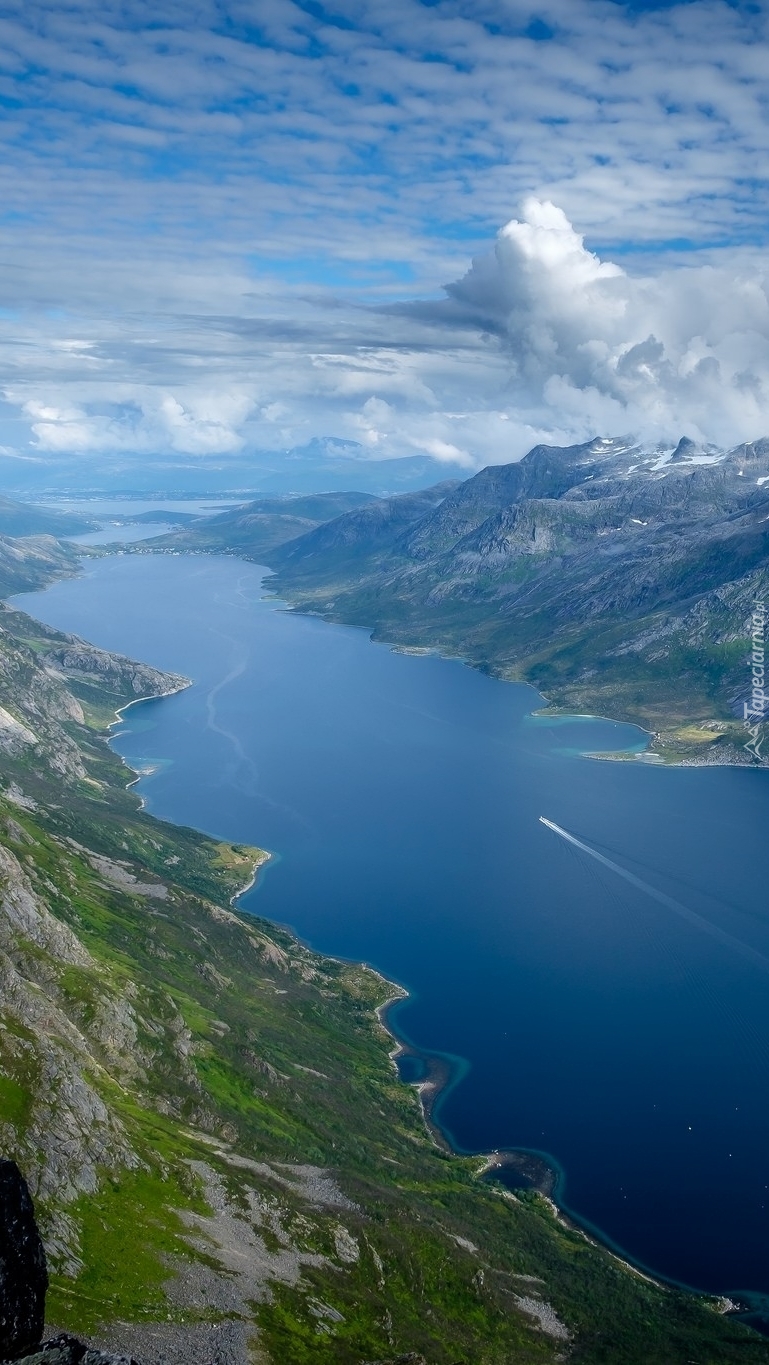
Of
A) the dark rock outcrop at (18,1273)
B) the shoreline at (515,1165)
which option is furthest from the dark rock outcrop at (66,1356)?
the shoreline at (515,1165)

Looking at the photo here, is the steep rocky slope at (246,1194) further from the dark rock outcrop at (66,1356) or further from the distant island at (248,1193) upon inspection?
the dark rock outcrop at (66,1356)

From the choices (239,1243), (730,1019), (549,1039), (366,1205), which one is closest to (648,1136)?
(549,1039)

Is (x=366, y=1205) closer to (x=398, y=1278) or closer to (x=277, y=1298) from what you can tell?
(x=398, y=1278)

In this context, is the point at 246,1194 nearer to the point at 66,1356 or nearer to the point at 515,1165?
the point at 515,1165

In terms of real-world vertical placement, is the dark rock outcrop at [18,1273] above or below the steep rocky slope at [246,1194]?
above

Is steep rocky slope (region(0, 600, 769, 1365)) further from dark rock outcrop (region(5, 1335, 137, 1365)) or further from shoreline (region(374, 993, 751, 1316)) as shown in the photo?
dark rock outcrop (region(5, 1335, 137, 1365))

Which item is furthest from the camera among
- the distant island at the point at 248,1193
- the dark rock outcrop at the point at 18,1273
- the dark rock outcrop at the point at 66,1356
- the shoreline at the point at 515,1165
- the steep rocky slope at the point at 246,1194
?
the shoreline at the point at 515,1165

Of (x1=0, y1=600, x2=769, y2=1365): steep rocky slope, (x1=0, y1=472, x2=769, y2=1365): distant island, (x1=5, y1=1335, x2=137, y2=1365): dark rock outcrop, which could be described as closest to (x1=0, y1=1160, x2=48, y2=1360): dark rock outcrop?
(x1=5, y1=1335, x2=137, y2=1365): dark rock outcrop
